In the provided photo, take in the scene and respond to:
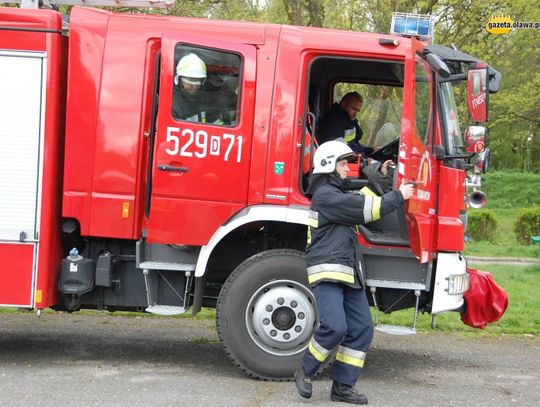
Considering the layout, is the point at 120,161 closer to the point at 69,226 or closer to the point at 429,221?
the point at 69,226

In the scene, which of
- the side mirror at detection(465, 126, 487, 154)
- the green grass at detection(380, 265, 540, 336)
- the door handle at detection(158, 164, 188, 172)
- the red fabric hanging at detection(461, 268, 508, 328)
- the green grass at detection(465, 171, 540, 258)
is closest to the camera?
the door handle at detection(158, 164, 188, 172)

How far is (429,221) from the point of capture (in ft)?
19.0

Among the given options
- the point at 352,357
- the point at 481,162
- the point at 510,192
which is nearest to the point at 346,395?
the point at 352,357

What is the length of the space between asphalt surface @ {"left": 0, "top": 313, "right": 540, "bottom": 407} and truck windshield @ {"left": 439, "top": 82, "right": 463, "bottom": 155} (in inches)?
75.4

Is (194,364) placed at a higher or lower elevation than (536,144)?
lower

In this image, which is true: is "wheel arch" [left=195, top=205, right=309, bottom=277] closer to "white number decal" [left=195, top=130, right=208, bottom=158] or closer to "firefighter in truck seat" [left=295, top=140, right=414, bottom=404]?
"firefighter in truck seat" [left=295, top=140, right=414, bottom=404]

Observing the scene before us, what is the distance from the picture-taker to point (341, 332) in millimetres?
5109

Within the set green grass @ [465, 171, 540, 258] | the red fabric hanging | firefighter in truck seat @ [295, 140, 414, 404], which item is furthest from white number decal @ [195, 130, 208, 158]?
green grass @ [465, 171, 540, 258]

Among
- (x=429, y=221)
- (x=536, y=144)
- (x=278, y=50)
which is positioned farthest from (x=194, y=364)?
(x=536, y=144)

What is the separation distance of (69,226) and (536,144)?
123 feet

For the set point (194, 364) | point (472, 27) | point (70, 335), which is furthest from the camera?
point (472, 27)

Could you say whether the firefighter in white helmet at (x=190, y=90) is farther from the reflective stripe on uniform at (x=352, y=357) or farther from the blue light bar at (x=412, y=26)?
the reflective stripe on uniform at (x=352, y=357)

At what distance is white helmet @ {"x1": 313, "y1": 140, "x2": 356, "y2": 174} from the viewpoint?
5.27m

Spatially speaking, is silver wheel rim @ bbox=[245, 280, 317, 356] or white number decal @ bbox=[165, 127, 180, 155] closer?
white number decal @ bbox=[165, 127, 180, 155]
